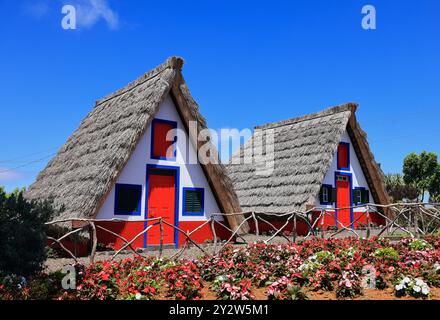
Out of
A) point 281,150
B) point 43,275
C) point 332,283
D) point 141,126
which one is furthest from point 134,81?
point 332,283

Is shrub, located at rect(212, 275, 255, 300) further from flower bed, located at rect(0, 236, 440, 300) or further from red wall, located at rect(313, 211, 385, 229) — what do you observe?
red wall, located at rect(313, 211, 385, 229)

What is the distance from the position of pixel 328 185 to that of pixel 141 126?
35.5ft

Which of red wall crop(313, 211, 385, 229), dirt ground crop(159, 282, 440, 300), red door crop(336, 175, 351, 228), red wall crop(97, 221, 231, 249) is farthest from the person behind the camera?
red door crop(336, 175, 351, 228)

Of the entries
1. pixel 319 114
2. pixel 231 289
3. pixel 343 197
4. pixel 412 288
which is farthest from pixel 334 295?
pixel 319 114

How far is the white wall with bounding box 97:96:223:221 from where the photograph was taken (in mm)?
12938

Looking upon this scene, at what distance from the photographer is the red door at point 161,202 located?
44.5 ft

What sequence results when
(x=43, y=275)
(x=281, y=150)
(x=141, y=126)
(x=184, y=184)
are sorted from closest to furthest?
1. (x=43, y=275)
2. (x=141, y=126)
3. (x=184, y=184)
4. (x=281, y=150)

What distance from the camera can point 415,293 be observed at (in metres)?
6.39

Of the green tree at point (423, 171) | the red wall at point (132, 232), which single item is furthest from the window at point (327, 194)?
the green tree at point (423, 171)

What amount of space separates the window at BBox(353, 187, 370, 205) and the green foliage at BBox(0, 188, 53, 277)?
1760cm

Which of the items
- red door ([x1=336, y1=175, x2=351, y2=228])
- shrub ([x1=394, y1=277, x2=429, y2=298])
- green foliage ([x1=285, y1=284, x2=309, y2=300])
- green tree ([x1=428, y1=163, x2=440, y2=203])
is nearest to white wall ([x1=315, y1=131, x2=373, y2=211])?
red door ([x1=336, y1=175, x2=351, y2=228])

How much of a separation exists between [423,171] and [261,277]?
28.5 metres

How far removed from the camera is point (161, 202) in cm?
1377

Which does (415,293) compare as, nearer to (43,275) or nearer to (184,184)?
(43,275)
